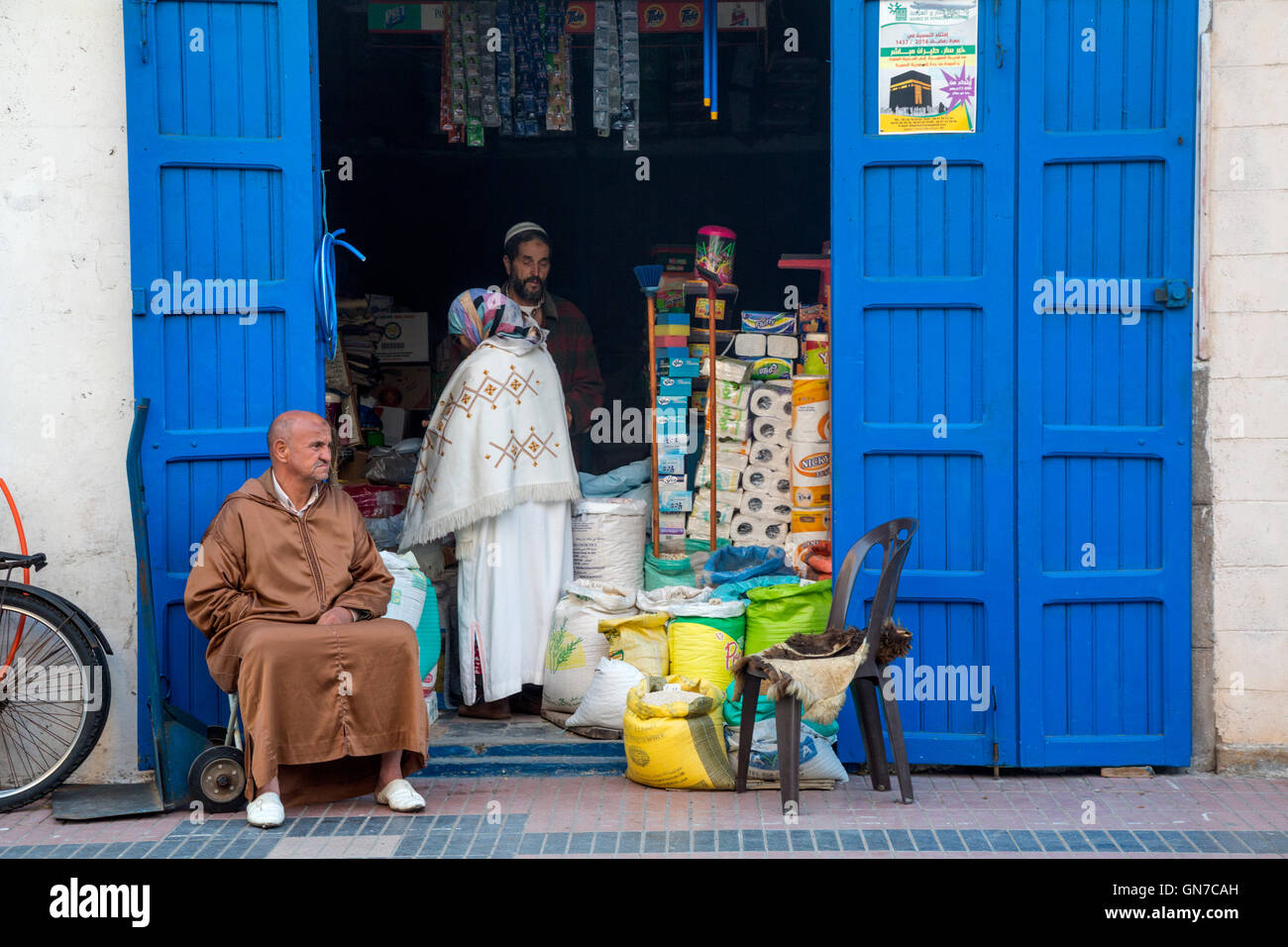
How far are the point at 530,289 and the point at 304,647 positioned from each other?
8.64 feet

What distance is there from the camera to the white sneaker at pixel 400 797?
486 cm

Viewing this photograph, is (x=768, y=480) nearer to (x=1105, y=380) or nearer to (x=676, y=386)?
(x=676, y=386)

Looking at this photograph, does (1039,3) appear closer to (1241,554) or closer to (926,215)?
(926,215)

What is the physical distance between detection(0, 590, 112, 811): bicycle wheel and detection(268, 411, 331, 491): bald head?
3.34ft

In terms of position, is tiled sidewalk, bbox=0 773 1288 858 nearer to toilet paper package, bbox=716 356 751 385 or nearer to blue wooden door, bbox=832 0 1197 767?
blue wooden door, bbox=832 0 1197 767

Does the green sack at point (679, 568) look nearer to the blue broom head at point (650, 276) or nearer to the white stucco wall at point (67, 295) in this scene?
the blue broom head at point (650, 276)

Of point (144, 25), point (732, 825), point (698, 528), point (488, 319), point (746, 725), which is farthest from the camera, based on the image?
point (698, 528)

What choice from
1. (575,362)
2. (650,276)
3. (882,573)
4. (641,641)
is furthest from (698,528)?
(882,573)

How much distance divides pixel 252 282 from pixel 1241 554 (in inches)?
165

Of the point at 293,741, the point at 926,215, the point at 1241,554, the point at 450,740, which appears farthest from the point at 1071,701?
the point at 293,741

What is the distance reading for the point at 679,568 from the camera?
6297mm

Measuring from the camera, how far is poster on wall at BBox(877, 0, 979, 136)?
17.3 ft

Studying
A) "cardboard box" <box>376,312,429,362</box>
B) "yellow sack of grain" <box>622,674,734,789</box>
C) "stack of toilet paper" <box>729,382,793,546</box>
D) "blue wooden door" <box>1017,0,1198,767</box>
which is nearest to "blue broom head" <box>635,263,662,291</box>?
"stack of toilet paper" <box>729,382,793,546</box>

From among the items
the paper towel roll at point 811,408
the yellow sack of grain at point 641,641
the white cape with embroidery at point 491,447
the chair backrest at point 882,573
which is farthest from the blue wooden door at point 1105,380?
the white cape with embroidery at point 491,447
